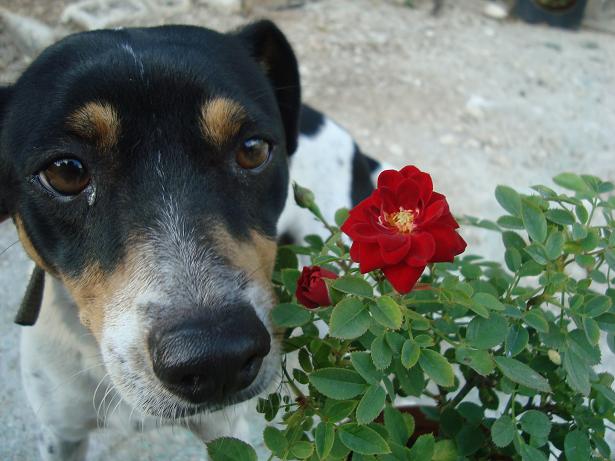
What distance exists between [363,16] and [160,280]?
5331 mm

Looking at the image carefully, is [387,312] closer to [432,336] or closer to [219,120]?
[432,336]

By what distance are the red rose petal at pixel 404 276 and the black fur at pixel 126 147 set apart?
628 mm

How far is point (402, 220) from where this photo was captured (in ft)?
4.11

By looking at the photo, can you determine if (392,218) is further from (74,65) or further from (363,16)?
(363,16)

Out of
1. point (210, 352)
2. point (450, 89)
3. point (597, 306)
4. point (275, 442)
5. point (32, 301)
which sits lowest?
point (450, 89)

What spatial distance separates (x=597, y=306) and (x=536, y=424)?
0.93 ft

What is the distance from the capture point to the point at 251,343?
4.69 ft

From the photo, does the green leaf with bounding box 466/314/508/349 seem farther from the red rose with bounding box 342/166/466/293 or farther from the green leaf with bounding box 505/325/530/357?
the red rose with bounding box 342/166/466/293

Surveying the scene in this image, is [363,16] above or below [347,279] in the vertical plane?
below

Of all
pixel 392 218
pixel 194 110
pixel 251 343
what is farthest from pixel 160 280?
pixel 392 218

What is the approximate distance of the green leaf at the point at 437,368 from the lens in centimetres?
126

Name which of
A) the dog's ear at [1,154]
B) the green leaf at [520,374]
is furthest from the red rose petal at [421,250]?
the dog's ear at [1,154]

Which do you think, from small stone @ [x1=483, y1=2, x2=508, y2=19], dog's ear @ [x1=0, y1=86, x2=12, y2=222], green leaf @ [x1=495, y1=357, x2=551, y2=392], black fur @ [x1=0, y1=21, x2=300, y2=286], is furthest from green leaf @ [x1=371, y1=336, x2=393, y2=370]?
small stone @ [x1=483, y1=2, x2=508, y2=19]

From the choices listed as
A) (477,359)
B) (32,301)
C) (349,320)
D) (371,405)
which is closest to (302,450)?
(371,405)
